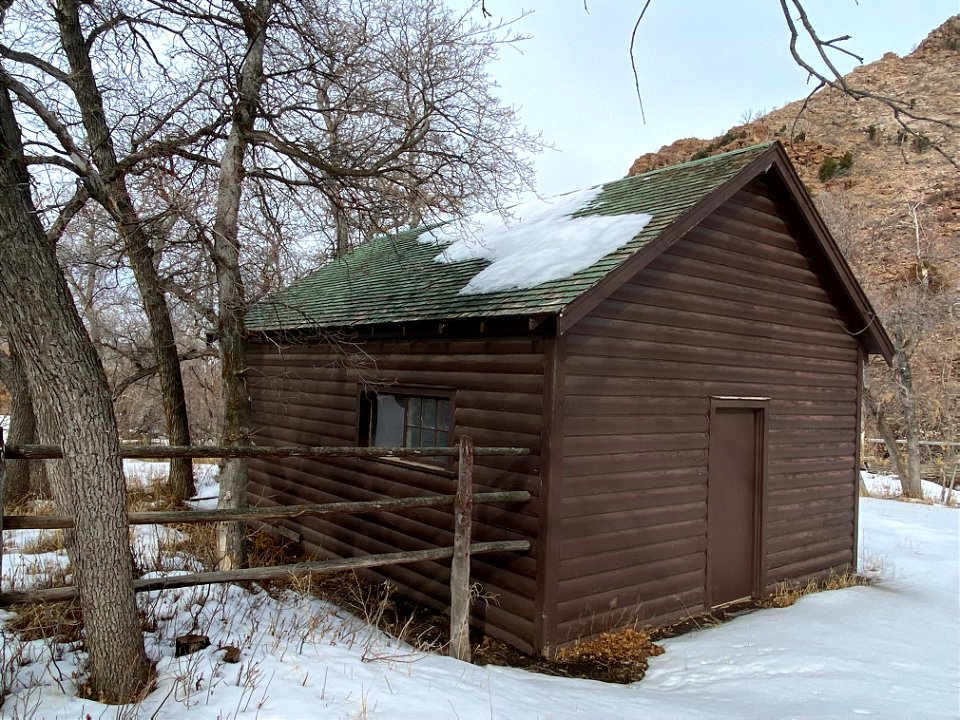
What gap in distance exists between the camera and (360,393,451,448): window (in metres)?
7.83

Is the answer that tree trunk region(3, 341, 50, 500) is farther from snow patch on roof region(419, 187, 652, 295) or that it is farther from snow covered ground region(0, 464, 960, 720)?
snow patch on roof region(419, 187, 652, 295)

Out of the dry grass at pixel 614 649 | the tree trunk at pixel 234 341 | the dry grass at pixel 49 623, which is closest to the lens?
the dry grass at pixel 49 623

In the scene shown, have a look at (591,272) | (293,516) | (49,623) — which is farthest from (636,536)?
(49,623)

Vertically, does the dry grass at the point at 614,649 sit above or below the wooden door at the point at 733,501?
below

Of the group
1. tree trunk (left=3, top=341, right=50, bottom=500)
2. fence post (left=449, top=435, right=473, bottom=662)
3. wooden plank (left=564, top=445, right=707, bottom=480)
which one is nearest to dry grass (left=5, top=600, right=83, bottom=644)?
fence post (left=449, top=435, right=473, bottom=662)

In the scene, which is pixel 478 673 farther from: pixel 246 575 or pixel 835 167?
pixel 835 167

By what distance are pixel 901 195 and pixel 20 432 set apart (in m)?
46.9

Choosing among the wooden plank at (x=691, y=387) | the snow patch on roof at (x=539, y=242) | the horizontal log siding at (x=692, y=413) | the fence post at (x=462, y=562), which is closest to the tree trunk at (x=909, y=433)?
the horizontal log siding at (x=692, y=413)

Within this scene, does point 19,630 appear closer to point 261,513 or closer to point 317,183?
point 261,513

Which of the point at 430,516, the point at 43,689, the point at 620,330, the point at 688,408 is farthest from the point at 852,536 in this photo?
the point at 43,689

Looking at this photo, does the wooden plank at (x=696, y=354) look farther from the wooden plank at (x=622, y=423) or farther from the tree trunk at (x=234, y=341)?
the tree trunk at (x=234, y=341)

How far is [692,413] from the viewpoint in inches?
298

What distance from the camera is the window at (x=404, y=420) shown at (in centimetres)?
783

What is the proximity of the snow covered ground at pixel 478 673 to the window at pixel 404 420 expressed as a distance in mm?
2157
